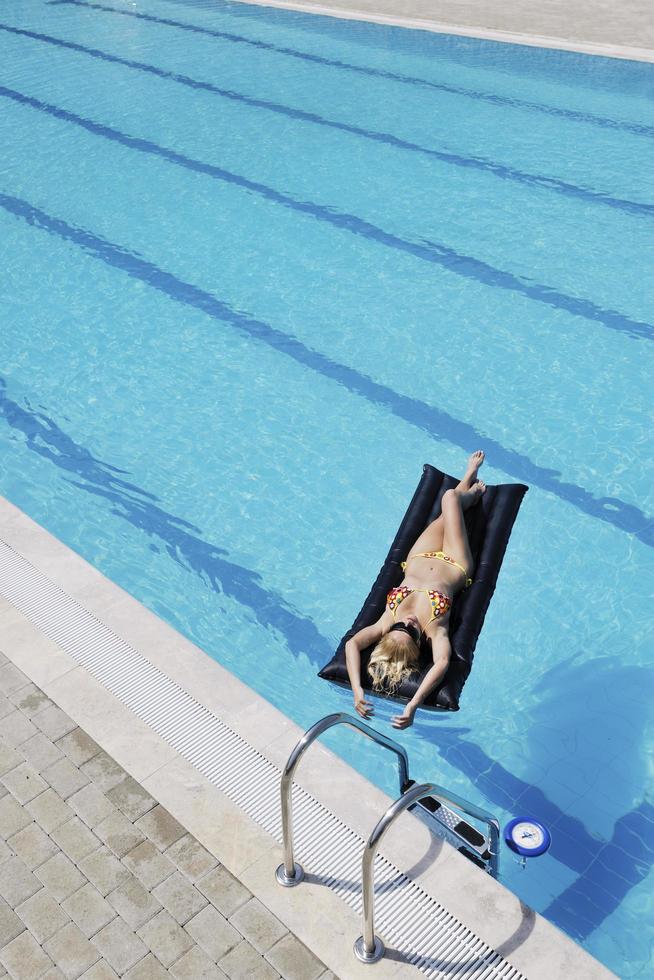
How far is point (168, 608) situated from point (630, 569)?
2.43 meters

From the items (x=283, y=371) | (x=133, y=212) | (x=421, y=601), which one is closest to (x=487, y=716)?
(x=421, y=601)

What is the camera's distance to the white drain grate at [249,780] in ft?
9.72

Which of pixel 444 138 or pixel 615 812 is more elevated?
pixel 444 138

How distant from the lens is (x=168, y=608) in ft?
16.1

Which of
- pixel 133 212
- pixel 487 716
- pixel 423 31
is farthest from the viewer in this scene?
pixel 423 31

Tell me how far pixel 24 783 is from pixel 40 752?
151 millimetres

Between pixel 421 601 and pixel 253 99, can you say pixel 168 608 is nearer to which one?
pixel 421 601

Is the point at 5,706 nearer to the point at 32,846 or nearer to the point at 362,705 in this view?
the point at 32,846

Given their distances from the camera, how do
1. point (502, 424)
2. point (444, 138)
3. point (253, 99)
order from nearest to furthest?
point (502, 424)
point (444, 138)
point (253, 99)

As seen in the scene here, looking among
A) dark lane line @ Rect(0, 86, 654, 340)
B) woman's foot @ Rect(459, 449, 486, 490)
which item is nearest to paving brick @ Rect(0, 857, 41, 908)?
woman's foot @ Rect(459, 449, 486, 490)

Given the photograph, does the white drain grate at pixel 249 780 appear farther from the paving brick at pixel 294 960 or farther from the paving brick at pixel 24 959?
the paving brick at pixel 24 959

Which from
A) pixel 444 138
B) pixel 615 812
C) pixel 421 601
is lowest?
pixel 615 812

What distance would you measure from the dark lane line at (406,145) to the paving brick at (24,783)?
22.9ft

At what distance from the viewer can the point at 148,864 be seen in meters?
3.20
